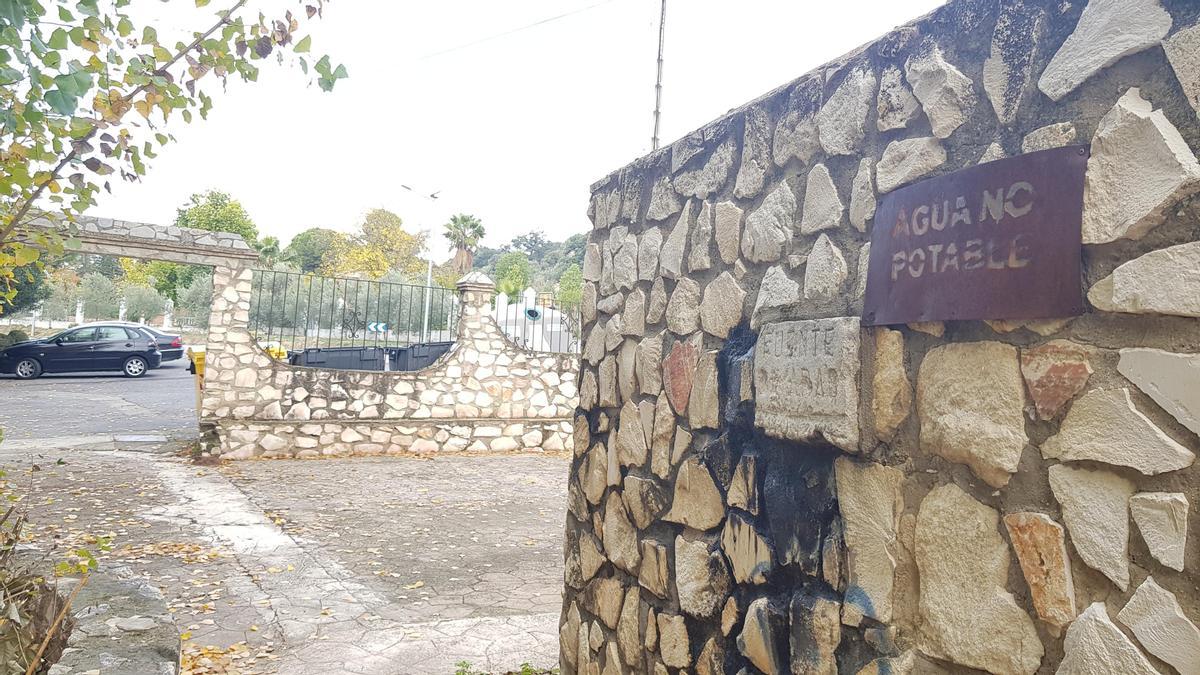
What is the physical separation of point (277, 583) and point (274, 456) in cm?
488

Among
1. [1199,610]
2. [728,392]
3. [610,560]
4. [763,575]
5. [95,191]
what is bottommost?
[610,560]

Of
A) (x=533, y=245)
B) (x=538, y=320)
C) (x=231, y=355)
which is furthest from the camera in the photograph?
(x=533, y=245)

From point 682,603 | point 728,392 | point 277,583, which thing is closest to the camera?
point 728,392

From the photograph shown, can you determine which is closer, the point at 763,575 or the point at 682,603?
the point at 763,575

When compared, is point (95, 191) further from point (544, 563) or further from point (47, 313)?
point (47, 313)

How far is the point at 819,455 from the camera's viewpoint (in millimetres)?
1599

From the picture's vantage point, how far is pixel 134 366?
61.6ft

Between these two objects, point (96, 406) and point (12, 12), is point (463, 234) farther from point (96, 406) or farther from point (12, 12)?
point (12, 12)

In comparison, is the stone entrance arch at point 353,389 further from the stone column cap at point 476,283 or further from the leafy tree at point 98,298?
the leafy tree at point 98,298

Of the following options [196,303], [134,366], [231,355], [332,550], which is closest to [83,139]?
[332,550]

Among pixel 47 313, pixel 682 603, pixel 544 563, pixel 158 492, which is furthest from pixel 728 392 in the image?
pixel 47 313

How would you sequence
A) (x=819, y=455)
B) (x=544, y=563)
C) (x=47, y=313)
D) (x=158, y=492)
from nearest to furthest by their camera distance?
(x=819, y=455) < (x=544, y=563) < (x=158, y=492) < (x=47, y=313)

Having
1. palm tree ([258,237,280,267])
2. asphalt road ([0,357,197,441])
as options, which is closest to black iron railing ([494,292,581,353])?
asphalt road ([0,357,197,441])

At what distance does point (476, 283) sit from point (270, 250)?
28.0 m
